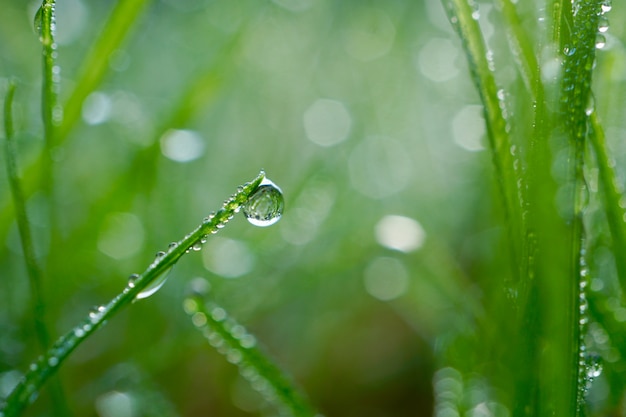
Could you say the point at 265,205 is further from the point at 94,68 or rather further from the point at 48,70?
the point at 94,68

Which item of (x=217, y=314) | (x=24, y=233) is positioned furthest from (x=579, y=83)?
(x=24, y=233)

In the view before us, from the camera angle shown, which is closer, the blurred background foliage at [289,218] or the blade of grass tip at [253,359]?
the blade of grass tip at [253,359]

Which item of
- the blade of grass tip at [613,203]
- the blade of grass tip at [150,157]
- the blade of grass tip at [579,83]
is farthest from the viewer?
the blade of grass tip at [150,157]

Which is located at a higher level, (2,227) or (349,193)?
(349,193)

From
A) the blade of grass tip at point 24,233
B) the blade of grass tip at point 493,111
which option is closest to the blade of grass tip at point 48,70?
the blade of grass tip at point 24,233

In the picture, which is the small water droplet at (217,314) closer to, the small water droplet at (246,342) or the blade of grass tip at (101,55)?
the small water droplet at (246,342)

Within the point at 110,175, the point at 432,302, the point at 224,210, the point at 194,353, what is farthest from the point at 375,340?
the point at 224,210

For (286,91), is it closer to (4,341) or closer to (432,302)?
(432,302)
